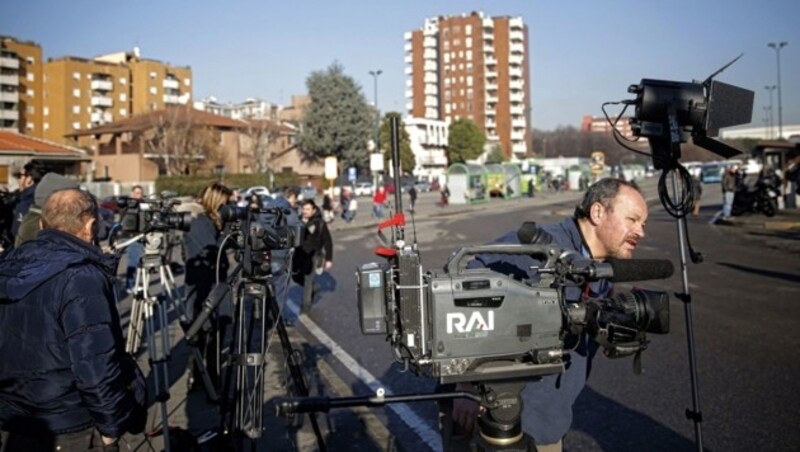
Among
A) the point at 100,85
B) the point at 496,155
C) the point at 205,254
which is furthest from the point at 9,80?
the point at 205,254

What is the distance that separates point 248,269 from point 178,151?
2313 inches

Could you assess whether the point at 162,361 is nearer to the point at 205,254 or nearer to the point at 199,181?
the point at 205,254

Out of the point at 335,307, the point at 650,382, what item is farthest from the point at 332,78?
the point at 650,382

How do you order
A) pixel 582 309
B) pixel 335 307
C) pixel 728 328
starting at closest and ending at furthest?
1. pixel 582 309
2. pixel 728 328
3. pixel 335 307

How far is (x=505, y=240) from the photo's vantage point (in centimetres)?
296

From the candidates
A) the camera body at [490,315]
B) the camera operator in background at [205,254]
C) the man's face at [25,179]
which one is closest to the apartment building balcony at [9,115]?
the man's face at [25,179]

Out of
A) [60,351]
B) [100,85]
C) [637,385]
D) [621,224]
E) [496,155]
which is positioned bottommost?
[637,385]

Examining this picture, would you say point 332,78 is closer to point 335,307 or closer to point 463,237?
point 463,237

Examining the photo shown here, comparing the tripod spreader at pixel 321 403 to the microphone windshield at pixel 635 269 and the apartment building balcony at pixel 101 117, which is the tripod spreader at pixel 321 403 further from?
the apartment building balcony at pixel 101 117

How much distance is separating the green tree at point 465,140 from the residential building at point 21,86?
5498cm

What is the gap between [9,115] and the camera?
79.6 metres

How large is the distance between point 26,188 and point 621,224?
253 inches

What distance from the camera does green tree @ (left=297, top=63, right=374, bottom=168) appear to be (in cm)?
6731

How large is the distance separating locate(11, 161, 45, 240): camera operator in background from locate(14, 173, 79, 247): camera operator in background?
1149 millimetres
